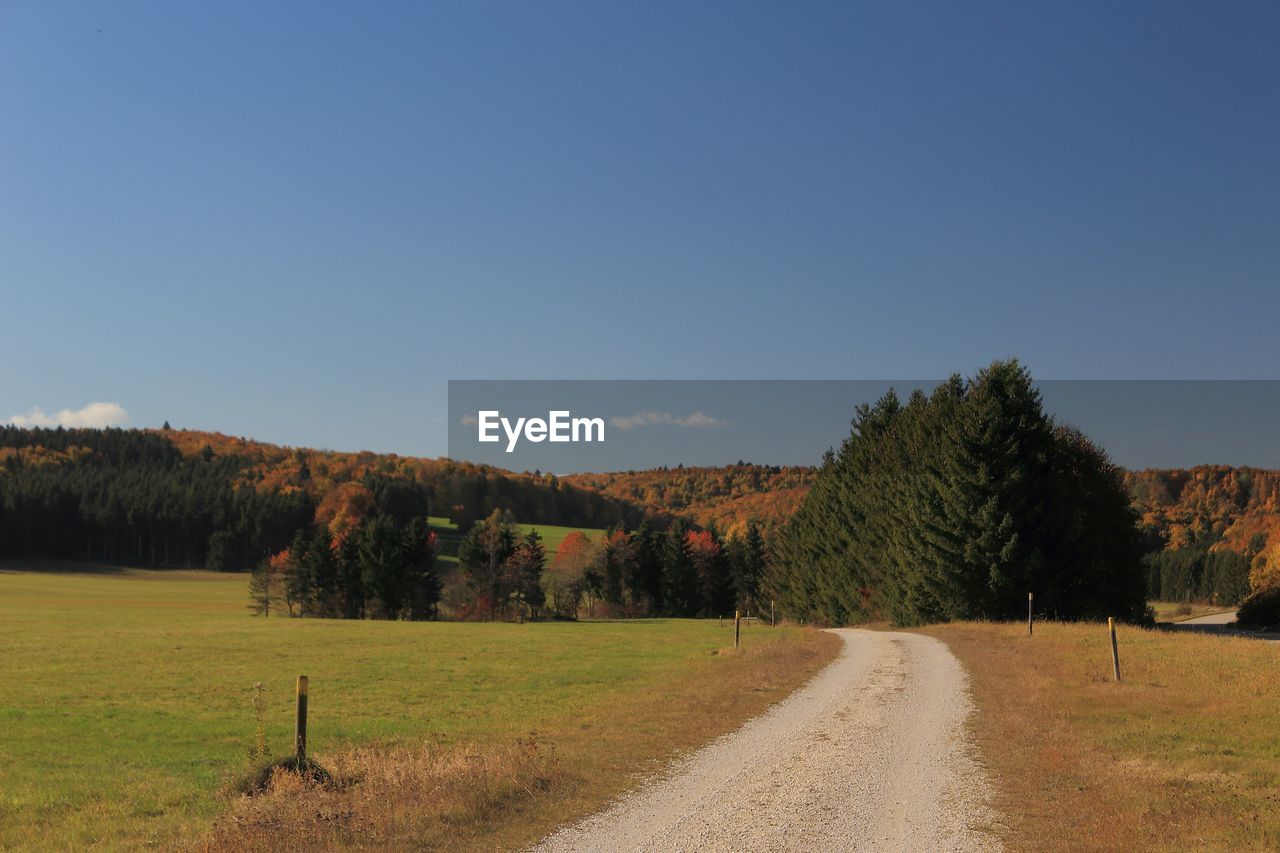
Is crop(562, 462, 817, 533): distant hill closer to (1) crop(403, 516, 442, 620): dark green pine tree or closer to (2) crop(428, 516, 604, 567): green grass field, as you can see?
(2) crop(428, 516, 604, 567): green grass field

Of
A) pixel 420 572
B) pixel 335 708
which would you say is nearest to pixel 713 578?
pixel 420 572

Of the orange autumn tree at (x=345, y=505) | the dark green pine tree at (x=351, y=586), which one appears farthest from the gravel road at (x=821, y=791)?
the orange autumn tree at (x=345, y=505)

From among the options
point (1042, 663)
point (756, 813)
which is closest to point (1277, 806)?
point (756, 813)

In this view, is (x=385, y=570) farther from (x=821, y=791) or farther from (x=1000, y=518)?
(x=821, y=791)

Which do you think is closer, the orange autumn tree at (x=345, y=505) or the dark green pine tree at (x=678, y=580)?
the dark green pine tree at (x=678, y=580)

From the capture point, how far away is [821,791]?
1242 cm

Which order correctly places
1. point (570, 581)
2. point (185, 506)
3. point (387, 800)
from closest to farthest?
point (387, 800) → point (570, 581) → point (185, 506)

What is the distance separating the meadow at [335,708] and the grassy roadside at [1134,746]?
16.3ft

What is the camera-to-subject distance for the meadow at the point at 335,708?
14.1m

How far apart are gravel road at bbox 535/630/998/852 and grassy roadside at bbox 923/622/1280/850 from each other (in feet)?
2.12

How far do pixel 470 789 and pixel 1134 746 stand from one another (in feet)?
33.4

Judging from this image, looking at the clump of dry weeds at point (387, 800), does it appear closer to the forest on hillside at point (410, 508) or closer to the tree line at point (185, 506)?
the forest on hillside at point (410, 508)

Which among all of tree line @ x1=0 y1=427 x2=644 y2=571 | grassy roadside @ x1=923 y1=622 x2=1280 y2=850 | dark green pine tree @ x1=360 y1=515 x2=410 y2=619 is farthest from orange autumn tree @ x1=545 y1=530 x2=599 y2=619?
grassy roadside @ x1=923 y1=622 x2=1280 y2=850

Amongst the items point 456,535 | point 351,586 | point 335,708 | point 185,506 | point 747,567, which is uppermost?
point 185,506
